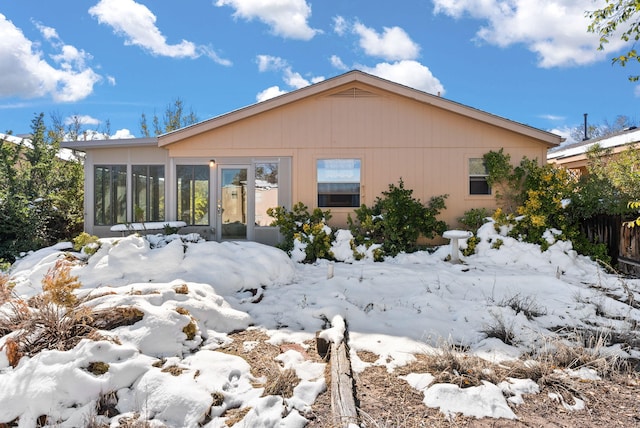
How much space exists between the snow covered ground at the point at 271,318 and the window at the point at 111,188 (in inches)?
113

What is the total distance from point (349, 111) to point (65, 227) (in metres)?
8.94

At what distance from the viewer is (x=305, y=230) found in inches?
330

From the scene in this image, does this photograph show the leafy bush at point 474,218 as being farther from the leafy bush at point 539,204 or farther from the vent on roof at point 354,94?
the vent on roof at point 354,94

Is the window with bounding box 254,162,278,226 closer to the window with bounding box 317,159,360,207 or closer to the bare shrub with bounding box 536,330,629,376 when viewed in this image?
the window with bounding box 317,159,360,207

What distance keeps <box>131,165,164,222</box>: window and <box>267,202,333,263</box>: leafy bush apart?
3325mm

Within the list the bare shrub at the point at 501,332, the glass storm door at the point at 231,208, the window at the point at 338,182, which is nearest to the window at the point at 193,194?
the glass storm door at the point at 231,208

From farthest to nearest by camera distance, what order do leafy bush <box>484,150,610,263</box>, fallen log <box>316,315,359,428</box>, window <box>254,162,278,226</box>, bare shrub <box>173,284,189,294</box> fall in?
window <box>254,162,278,226</box> → leafy bush <box>484,150,610,263</box> → bare shrub <box>173,284,189,294</box> → fallen log <box>316,315,359,428</box>

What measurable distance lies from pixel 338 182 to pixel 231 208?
9.62 feet

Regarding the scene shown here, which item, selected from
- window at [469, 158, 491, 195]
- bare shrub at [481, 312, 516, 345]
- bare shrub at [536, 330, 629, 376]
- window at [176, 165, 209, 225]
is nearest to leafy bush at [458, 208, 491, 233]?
window at [469, 158, 491, 195]

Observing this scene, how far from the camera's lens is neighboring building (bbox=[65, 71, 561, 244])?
29.2ft

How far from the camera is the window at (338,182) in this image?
912cm

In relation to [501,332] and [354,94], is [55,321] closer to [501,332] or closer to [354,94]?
[501,332]

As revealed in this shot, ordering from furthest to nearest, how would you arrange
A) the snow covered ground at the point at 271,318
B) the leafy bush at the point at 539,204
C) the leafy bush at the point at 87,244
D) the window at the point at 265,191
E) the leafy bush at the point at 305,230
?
the window at the point at 265,191
the leafy bush at the point at 305,230
the leafy bush at the point at 539,204
the leafy bush at the point at 87,244
the snow covered ground at the point at 271,318

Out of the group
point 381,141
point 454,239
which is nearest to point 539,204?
point 454,239
